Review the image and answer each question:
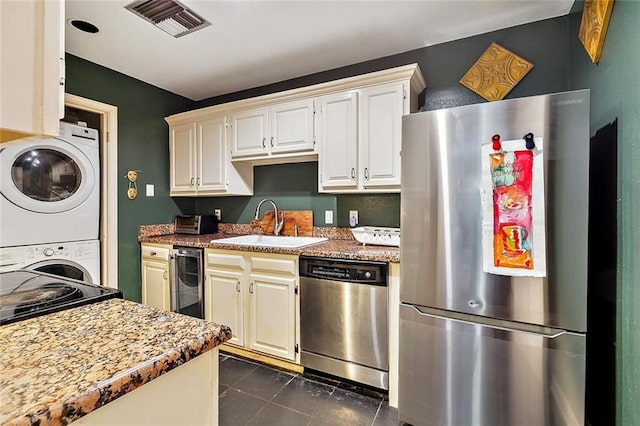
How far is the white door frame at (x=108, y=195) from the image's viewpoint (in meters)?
2.76

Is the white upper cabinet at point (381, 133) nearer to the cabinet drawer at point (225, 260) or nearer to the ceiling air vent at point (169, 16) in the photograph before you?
the cabinet drawer at point (225, 260)

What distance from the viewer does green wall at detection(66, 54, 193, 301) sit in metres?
2.71

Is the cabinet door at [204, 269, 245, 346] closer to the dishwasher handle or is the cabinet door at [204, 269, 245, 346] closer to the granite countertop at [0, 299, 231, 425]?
the dishwasher handle

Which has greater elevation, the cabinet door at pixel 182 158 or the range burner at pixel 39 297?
the cabinet door at pixel 182 158

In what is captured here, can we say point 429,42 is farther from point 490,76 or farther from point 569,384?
point 569,384

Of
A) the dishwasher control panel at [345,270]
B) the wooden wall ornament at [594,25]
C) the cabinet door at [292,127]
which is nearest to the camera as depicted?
the wooden wall ornament at [594,25]

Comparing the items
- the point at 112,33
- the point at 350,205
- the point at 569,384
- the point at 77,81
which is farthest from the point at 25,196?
the point at 569,384

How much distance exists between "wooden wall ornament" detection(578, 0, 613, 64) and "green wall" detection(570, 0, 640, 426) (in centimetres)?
5

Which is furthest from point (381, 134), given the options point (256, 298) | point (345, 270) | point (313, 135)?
point (256, 298)

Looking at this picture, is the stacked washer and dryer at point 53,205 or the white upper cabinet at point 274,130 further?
the white upper cabinet at point 274,130

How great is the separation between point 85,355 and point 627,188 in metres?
1.86

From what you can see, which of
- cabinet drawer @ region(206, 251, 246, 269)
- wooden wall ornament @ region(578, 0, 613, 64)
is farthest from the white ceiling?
cabinet drawer @ region(206, 251, 246, 269)

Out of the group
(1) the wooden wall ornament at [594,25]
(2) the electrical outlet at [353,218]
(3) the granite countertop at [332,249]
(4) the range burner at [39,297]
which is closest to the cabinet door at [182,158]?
(3) the granite countertop at [332,249]

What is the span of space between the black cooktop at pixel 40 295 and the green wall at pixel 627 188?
185 centimetres
